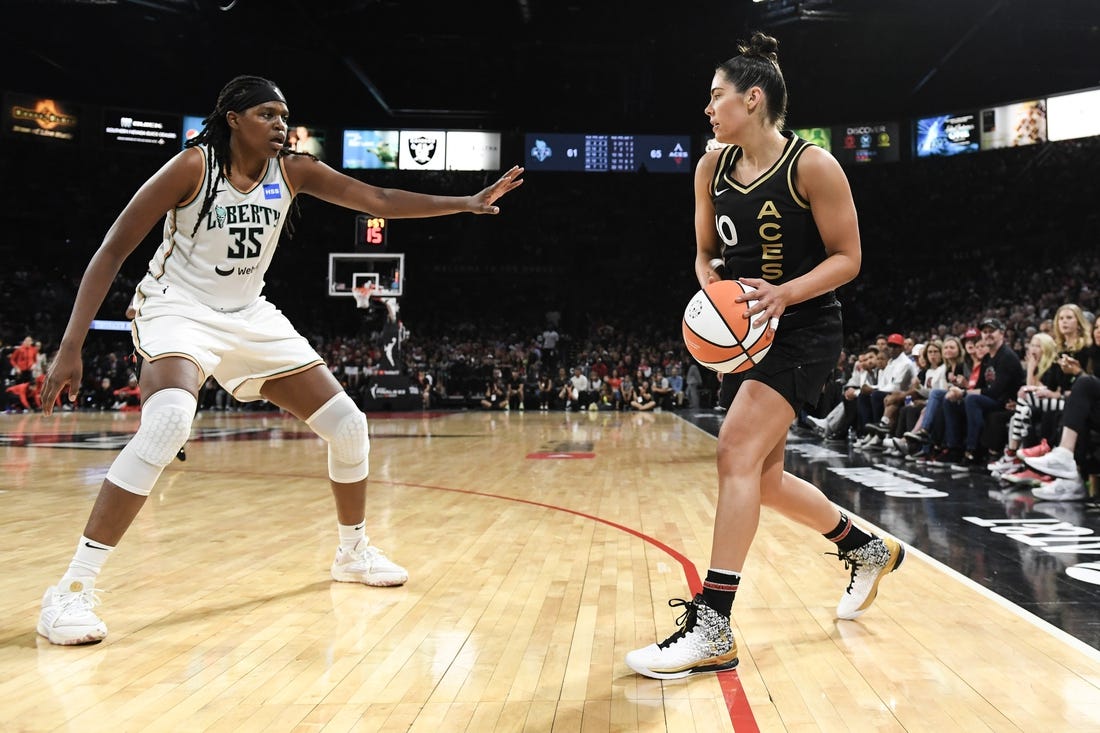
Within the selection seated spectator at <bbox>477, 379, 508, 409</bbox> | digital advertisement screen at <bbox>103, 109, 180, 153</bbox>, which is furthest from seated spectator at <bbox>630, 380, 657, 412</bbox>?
digital advertisement screen at <bbox>103, 109, 180, 153</bbox>

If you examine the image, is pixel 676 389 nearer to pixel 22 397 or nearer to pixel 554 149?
pixel 554 149

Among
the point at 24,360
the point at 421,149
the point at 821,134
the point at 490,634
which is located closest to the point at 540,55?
the point at 421,149

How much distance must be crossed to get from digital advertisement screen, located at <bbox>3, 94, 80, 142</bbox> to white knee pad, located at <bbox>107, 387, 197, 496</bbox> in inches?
979

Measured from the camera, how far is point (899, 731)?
1769 millimetres

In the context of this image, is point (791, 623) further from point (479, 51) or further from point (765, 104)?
point (479, 51)

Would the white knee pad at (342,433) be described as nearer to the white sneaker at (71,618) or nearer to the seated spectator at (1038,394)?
the white sneaker at (71,618)

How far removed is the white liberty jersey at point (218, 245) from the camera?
9.46 ft

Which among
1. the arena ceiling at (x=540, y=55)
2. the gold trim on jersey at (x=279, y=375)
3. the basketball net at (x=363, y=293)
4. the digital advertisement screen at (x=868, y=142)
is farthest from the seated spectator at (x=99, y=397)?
the digital advertisement screen at (x=868, y=142)

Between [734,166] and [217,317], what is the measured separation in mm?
1843

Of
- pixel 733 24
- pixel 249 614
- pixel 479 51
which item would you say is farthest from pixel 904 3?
pixel 249 614

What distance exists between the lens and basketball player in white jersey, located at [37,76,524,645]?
102 inches

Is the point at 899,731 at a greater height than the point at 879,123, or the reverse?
the point at 879,123

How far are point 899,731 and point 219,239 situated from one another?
8.42ft

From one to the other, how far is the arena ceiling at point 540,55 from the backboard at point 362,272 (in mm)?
5596
